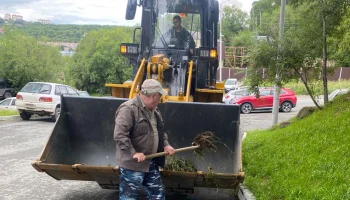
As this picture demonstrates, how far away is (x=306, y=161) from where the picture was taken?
22.1 ft

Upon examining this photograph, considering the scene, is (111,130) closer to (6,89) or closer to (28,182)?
(28,182)

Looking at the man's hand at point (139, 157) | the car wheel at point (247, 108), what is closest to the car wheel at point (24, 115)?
the car wheel at point (247, 108)

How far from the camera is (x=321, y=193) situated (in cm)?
539

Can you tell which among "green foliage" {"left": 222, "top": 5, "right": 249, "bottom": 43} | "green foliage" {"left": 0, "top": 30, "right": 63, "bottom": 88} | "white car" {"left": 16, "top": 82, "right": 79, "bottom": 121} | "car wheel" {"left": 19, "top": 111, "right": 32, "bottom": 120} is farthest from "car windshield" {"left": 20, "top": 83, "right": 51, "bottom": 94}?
"green foliage" {"left": 222, "top": 5, "right": 249, "bottom": 43}

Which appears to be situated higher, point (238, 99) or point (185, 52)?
point (185, 52)

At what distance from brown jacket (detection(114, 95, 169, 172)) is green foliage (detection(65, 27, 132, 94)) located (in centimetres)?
3712

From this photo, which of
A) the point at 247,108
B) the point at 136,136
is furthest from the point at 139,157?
the point at 247,108

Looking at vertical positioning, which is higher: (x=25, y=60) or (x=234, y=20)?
(x=234, y=20)

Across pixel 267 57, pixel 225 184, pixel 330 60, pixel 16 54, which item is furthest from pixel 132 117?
pixel 16 54

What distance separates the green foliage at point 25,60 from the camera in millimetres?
35438

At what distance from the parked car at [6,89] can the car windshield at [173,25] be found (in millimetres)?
27607

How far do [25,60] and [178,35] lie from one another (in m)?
30.1

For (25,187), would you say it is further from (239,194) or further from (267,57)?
(267,57)

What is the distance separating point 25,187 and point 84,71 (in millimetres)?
39210
